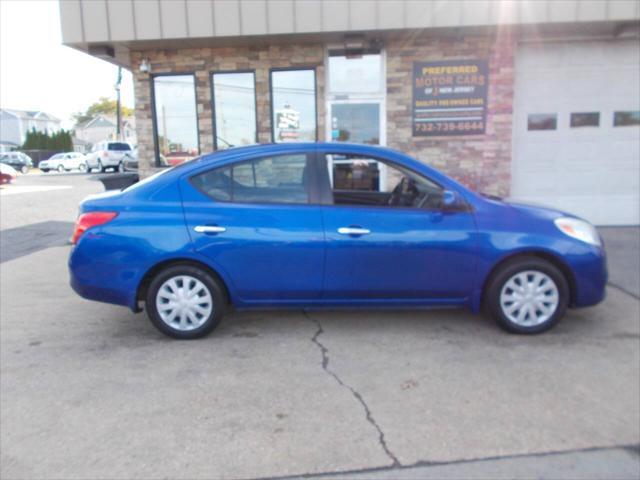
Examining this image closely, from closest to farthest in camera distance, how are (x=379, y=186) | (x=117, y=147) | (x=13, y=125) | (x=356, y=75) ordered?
1. (x=379, y=186)
2. (x=356, y=75)
3. (x=117, y=147)
4. (x=13, y=125)

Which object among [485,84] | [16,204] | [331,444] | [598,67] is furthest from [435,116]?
[16,204]

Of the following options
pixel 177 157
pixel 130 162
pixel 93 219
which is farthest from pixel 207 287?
pixel 130 162

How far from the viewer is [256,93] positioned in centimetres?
911

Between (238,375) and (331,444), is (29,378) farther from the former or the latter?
(331,444)

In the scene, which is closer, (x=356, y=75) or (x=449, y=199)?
(x=449, y=199)

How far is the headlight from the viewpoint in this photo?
4535mm

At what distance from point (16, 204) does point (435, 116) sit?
12076 millimetres

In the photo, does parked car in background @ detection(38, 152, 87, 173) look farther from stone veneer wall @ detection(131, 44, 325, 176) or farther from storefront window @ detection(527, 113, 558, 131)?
storefront window @ detection(527, 113, 558, 131)

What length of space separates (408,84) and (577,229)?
4.96 meters

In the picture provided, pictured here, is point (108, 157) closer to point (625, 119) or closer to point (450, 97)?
point (450, 97)

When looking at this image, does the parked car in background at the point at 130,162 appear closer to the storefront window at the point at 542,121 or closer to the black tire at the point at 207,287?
the storefront window at the point at 542,121

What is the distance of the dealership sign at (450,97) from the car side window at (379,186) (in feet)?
13.2

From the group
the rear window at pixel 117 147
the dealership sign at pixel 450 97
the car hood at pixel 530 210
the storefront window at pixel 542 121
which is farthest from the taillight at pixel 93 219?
the rear window at pixel 117 147

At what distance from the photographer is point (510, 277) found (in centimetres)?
449
